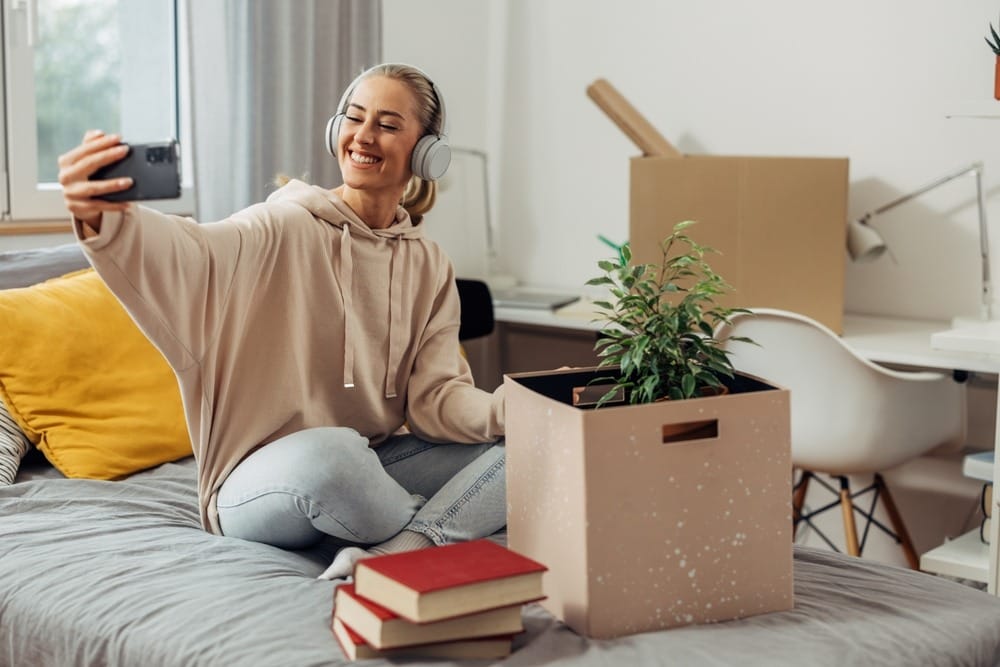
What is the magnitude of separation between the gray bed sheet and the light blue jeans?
0.14 ft

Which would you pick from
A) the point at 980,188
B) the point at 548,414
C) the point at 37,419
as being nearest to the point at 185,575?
the point at 548,414

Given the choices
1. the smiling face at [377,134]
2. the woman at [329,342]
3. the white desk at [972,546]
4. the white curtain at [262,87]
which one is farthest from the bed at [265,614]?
the white curtain at [262,87]

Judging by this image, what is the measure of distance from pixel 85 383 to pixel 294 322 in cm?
49

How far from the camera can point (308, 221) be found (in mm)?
1705

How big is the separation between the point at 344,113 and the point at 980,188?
1.45m

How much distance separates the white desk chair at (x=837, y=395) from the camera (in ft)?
7.22

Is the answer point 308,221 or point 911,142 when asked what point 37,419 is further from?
point 911,142

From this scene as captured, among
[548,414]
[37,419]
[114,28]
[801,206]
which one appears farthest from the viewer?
[114,28]

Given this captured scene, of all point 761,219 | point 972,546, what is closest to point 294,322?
Answer: point 761,219

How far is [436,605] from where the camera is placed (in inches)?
44.0

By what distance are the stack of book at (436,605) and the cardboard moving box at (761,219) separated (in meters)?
1.48

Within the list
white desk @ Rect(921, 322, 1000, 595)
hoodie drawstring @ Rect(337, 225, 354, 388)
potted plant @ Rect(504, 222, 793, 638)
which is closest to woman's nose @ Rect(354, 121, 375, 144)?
hoodie drawstring @ Rect(337, 225, 354, 388)

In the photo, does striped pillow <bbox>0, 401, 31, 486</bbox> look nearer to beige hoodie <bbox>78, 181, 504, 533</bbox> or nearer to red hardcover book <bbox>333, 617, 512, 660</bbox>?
beige hoodie <bbox>78, 181, 504, 533</bbox>

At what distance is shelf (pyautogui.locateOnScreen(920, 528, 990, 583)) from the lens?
222 cm
